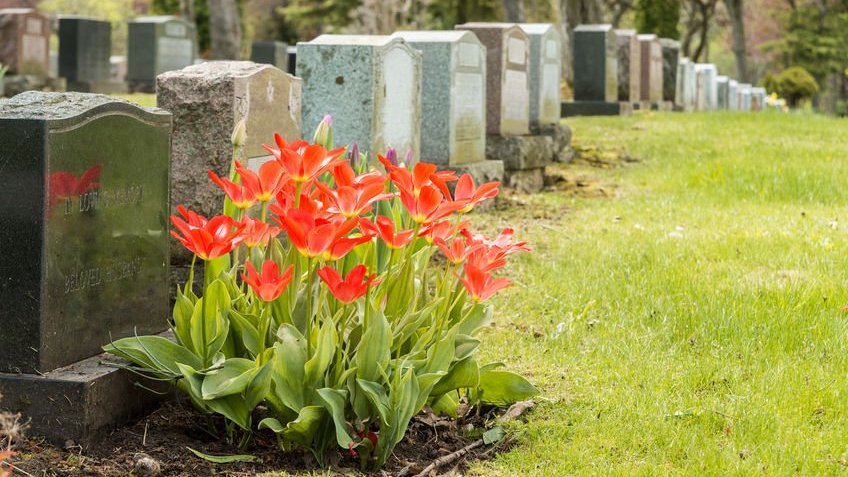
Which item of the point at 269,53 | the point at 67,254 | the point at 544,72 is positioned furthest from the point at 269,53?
the point at 67,254

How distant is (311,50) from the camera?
722 cm

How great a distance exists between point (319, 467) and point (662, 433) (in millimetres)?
1195

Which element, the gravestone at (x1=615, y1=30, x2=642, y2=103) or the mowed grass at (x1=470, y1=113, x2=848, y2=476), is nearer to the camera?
the mowed grass at (x1=470, y1=113, x2=848, y2=476)

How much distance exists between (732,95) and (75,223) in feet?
115

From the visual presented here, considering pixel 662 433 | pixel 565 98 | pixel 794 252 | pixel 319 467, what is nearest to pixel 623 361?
pixel 662 433

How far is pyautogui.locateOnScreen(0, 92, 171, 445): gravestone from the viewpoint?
3.44 m

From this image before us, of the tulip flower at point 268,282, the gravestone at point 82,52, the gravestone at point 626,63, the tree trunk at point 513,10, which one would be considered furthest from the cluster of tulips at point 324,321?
the tree trunk at point 513,10

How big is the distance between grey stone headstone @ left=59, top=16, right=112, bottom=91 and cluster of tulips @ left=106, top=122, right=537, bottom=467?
20688mm

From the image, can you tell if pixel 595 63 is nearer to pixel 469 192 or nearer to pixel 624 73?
pixel 624 73

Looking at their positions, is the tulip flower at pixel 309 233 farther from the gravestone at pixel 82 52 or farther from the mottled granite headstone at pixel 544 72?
the gravestone at pixel 82 52

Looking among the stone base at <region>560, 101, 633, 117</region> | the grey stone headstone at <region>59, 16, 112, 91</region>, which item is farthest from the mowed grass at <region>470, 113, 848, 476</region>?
the grey stone headstone at <region>59, 16, 112, 91</region>

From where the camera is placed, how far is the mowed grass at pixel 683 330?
143 inches

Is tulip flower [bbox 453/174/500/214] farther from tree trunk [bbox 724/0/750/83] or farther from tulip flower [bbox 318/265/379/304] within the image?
tree trunk [bbox 724/0/750/83]

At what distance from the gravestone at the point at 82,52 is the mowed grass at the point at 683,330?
15944mm
